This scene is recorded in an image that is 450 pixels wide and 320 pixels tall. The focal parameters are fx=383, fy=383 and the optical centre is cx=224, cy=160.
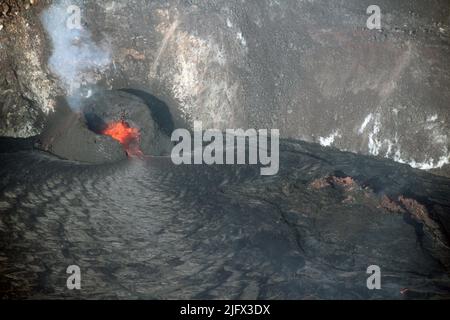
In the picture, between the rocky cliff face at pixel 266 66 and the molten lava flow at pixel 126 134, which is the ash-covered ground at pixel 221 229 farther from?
the rocky cliff face at pixel 266 66

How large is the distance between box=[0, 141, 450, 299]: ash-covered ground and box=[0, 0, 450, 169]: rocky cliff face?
1084 mm

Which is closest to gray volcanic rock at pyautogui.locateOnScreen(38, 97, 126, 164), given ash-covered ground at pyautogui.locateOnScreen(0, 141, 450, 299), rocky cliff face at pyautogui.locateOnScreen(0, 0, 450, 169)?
ash-covered ground at pyautogui.locateOnScreen(0, 141, 450, 299)

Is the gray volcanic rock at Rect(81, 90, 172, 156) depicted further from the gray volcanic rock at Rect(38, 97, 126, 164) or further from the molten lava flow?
the gray volcanic rock at Rect(38, 97, 126, 164)

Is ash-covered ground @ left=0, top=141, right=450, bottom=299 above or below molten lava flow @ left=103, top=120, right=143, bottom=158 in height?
below

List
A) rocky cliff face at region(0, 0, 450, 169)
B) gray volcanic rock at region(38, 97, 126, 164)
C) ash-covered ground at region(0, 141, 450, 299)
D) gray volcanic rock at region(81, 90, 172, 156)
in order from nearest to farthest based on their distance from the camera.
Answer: ash-covered ground at region(0, 141, 450, 299) → gray volcanic rock at region(38, 97, 126, 164) → gray volcanic rock at region(81, 90, 172, 156) → rocky cliff face at region(0, 0, 450, 169)

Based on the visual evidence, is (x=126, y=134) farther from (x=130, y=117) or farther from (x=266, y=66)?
(x=266, y=66)

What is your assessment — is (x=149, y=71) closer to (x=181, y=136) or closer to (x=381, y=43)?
(x=181, y=136)

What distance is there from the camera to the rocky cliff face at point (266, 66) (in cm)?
793

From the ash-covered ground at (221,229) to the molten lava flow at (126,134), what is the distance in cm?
51

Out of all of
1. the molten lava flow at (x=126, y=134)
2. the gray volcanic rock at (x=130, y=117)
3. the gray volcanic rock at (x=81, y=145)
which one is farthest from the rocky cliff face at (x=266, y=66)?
the molten lava flow at (x=126, y=134)

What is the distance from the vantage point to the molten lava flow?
7816 mm

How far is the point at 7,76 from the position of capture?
8.12m

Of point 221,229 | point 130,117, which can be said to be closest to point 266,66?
point 130,117

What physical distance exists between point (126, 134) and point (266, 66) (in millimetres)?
3454
